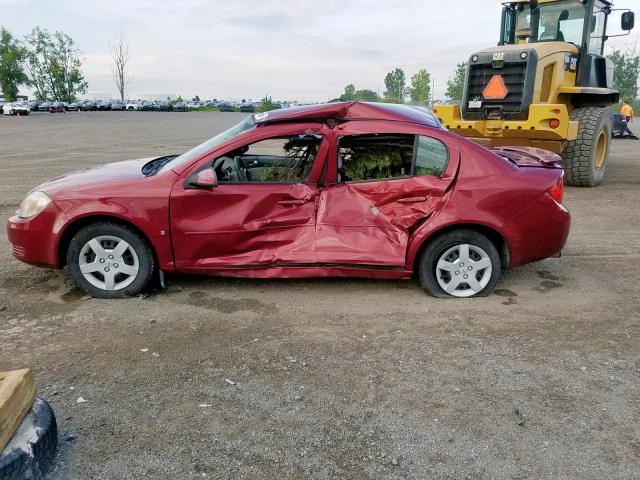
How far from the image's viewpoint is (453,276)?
14.8ft

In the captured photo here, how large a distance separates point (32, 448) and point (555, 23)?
36.5 feet

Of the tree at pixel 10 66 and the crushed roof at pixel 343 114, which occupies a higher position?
the tree at pixel 10 66

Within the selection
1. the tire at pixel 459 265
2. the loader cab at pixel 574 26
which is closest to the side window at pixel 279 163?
the tire at pixel 459 265

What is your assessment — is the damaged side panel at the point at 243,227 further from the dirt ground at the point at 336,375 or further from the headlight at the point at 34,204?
the headlight at the point at 34,204

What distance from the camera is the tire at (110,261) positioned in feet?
14.4

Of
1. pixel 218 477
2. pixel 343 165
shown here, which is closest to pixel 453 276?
pixel 343 165

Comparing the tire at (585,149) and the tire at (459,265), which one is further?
the tire at (585,149)

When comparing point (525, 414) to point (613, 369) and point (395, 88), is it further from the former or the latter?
point (395, 88)

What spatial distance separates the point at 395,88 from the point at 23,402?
92.6 m

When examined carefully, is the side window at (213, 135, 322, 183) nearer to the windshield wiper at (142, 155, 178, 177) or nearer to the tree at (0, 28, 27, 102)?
the windshield wiper at (142, 155, 178, 177)

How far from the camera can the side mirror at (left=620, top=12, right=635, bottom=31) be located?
9859mm

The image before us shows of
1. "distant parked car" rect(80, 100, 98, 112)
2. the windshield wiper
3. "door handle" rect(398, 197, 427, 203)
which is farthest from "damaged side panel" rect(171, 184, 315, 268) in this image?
"distant parked car" rect(80, 100, 98, 112)

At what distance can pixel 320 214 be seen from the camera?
4.43 metres

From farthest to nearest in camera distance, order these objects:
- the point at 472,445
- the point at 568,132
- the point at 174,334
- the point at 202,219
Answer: the point at 568,132, the point at 202,219, the point at 174,334, the point at 472,445
